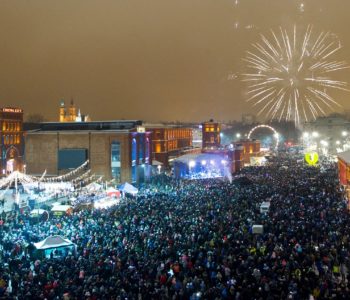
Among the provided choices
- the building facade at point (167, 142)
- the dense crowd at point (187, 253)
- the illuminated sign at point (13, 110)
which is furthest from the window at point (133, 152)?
the dense crowd at point (187, 253)

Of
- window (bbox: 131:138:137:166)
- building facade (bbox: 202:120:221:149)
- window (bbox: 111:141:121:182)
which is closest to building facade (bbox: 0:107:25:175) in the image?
window (bbox: 111:141:121:182)

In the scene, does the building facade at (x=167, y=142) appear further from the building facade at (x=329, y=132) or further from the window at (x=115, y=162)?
the building facade at (x=329, y=132)

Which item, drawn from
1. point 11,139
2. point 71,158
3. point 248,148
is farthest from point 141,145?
point 248,148

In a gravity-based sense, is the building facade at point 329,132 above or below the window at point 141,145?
above

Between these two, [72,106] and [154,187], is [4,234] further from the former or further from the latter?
[72,106]

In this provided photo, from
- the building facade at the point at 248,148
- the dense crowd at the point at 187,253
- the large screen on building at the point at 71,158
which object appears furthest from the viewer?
the building facade at the point at 248,148

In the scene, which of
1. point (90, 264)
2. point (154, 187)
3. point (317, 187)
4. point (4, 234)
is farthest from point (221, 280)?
point (154, 187)
